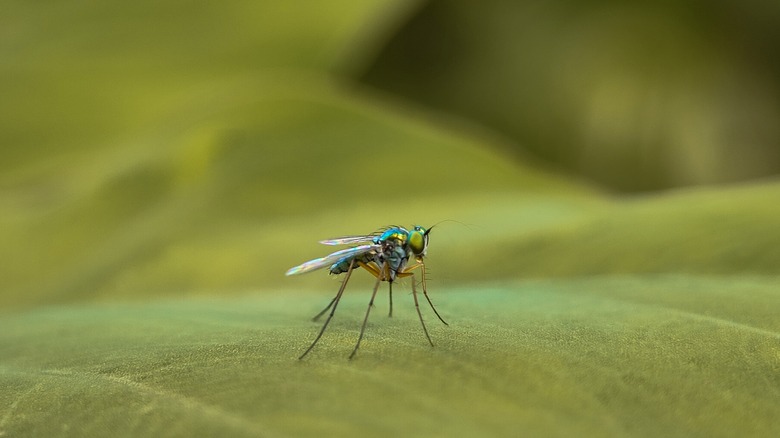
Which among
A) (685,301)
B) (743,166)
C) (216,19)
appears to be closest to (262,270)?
(685,301)

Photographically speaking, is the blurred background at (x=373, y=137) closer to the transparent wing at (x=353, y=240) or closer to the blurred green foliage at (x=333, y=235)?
the blurred green foliage at (x=333, y=235)

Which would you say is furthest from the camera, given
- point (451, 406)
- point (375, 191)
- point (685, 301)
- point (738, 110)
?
point (738, 110)

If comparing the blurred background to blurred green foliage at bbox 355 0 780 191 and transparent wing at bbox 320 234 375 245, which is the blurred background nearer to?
blurred green foliage at bbox 355 0 780 191

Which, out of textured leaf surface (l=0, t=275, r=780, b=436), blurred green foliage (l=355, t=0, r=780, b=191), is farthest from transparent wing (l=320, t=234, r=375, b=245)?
blurred green foliage (l=355, t=0, r=780, b=191)

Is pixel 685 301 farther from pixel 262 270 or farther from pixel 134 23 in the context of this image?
pixel 134 23

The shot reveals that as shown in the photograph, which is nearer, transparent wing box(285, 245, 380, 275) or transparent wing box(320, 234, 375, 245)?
transparent wing box(285, 245, 380, 275)

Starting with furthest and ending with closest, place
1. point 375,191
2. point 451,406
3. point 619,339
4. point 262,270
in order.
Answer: point 375,191 → point 262,270 → point 619,339 → point 451,406

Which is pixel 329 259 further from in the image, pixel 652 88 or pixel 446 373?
pixel 652 88
